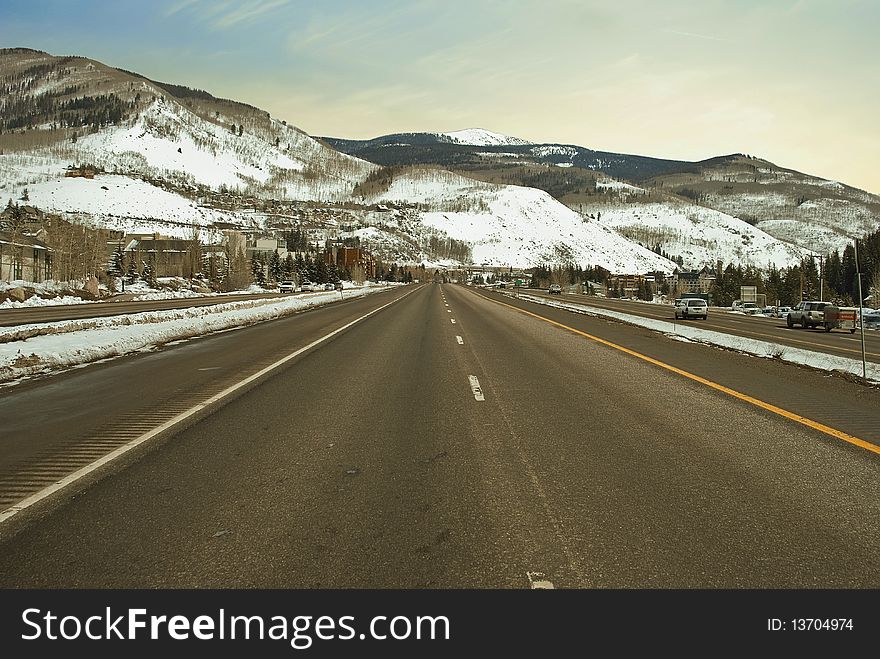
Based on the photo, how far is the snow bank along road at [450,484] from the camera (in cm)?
373

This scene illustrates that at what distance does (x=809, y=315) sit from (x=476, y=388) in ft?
108

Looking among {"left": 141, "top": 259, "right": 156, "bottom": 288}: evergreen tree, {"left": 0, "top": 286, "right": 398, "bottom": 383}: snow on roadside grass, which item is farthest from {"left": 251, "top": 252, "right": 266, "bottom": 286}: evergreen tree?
{"left": 0, "top": 286, "right": 398, "bottom": 383}: snow on roadside grass

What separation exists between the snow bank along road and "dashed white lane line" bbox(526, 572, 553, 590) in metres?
0.01

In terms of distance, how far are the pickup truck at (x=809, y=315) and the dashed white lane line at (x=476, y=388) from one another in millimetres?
30962

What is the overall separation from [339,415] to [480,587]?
5149mm

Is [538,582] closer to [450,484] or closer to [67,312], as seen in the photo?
[450,484]

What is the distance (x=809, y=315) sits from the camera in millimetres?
36281

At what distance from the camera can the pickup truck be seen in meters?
35.7

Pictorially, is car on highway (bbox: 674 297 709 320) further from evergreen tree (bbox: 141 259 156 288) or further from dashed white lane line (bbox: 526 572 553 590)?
evergreen tree (bbox: 141 259 156 288)
